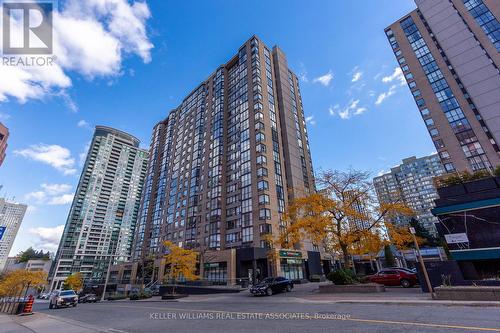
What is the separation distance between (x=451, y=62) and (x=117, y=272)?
11498 cm

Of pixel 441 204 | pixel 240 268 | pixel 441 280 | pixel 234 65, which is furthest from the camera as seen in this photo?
pixel 234 65

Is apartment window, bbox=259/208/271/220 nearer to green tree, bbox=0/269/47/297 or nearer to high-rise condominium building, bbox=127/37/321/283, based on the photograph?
high-rise condominium building, bbox=127/37/321/283

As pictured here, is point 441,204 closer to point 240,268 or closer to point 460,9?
point 240,268

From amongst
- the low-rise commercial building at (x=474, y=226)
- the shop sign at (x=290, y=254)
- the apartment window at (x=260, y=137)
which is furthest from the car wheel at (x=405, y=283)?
the apartment window at (x=260, y=137)

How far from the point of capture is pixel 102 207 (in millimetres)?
136125

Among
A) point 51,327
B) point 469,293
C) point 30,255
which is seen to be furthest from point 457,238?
point 30,255

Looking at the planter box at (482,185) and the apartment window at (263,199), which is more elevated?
the apartment window at (263,199)

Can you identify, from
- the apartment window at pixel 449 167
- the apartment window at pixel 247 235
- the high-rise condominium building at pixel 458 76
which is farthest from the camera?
the apartment window at pixel 449 167

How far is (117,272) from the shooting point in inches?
2938

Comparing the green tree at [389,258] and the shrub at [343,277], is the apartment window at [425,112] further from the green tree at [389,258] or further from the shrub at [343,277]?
the shrub at [343,277]

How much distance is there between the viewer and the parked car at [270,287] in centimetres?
2144

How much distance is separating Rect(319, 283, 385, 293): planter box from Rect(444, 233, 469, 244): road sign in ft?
18.2

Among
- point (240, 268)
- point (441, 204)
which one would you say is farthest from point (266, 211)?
point (441, 204)

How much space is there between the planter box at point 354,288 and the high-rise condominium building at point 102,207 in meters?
115
